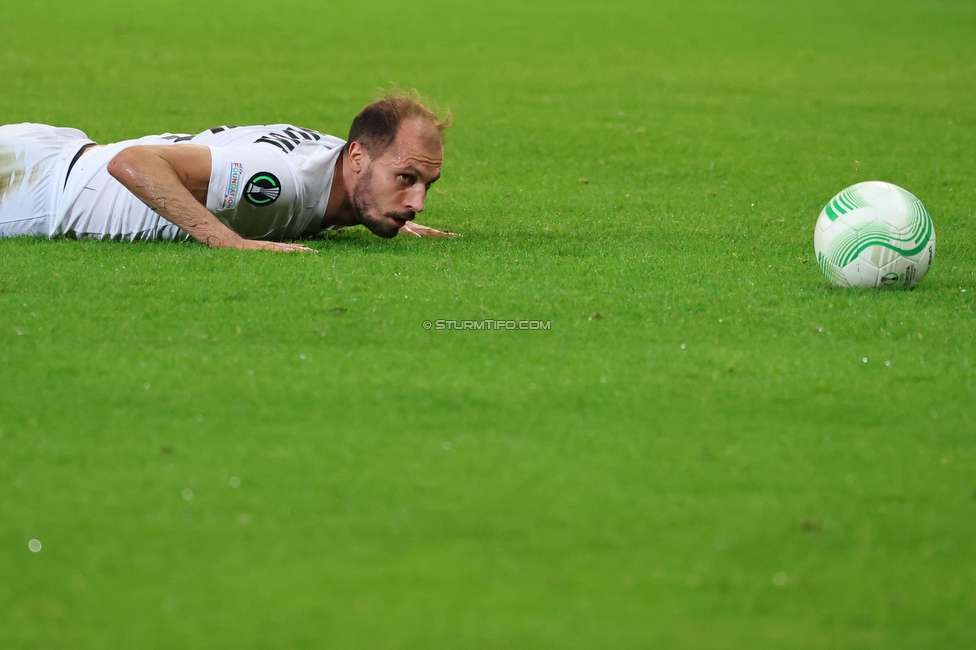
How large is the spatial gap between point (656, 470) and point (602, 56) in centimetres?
1461

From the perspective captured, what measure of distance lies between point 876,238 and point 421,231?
9.45 ft

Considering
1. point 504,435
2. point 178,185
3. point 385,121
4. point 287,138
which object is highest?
point 385,121

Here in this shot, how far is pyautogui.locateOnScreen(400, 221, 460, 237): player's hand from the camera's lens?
746 centimetres

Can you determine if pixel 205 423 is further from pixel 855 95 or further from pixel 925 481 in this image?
pixel 855 95

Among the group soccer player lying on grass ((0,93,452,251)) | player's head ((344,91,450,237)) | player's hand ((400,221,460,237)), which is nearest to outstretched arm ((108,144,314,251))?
soccer player lying on grass ((0,93,452,251))

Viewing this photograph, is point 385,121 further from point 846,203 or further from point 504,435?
point 504,435

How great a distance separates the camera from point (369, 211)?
7.06 metres

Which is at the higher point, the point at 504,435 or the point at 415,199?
the point at 415,199

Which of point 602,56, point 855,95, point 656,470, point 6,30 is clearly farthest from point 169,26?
point 656,470

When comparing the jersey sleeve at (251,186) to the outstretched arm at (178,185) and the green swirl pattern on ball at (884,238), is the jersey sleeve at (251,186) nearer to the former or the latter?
the outstretched arm at (178,185)

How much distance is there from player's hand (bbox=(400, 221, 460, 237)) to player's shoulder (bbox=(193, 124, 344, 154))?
677 mm

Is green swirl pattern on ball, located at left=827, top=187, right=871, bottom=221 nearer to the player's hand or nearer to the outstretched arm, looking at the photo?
the player's hand

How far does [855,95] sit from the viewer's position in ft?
48.1

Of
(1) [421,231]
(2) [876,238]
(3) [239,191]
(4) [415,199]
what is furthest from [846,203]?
(3) [239,191]
